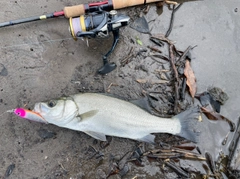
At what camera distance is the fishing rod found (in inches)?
142

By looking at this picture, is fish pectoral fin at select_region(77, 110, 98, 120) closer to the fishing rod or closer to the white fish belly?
the white fish belly

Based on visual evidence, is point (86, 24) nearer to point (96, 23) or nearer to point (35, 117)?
point (96, 23)

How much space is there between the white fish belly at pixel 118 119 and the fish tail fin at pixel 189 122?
0.21 ft

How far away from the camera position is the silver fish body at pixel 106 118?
3.65m

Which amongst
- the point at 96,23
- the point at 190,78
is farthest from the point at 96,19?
the point at 190,78

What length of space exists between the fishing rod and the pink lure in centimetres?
97

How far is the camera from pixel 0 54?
13.4ft

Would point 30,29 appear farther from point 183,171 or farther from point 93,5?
point 183,171

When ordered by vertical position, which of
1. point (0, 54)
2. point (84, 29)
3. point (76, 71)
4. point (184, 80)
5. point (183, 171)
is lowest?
point (183, 171)

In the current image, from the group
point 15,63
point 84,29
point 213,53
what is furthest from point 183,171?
point 15,63

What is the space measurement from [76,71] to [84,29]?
69cm

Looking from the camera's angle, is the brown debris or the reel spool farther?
the brown debris

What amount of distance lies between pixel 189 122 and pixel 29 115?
1.92 m

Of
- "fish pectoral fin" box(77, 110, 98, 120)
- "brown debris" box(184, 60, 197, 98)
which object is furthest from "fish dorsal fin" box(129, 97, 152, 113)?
"brown debris" box(184, 60, 197, 98)
